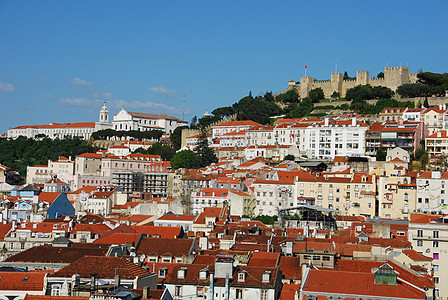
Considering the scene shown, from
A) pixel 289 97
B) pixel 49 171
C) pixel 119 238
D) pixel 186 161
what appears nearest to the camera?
pixel 119 238

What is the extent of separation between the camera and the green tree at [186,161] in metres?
102

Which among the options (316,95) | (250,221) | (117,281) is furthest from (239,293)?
(316,95)

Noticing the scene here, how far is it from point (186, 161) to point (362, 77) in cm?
3882

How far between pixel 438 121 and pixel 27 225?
58.1m

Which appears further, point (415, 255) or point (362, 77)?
point (362, 77)

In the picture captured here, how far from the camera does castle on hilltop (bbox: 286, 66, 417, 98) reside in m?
118

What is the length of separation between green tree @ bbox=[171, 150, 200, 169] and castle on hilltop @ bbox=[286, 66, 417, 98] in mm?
34512

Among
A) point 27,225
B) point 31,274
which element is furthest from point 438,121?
point 31,274

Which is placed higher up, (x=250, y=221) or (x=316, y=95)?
(x=316, y=95)

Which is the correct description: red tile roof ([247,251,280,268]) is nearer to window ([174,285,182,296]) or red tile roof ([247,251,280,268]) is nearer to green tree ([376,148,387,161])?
window ([174,285,182,296])

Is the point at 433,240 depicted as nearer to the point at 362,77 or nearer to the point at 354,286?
the point at 354,286

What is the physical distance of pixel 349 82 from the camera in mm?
125812

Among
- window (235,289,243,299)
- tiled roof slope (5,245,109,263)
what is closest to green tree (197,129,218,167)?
tiled roof slope (5,245,109,263)

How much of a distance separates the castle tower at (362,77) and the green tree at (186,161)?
35892mm
